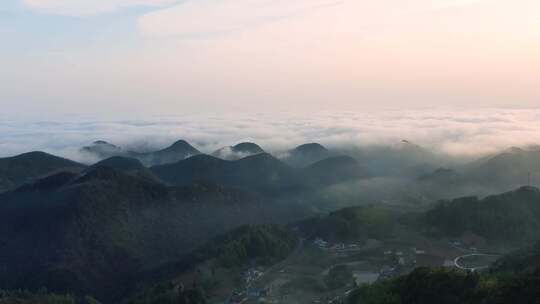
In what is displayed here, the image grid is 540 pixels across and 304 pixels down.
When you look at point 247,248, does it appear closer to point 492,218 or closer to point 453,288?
point 492,218

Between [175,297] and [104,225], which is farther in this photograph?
[104,225]

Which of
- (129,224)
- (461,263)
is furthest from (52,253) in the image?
(461,263)

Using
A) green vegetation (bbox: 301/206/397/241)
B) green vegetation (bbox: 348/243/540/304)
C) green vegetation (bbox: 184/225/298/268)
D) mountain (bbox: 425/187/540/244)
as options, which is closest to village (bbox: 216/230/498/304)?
green vegetation (bbox: 301/206/397/241)

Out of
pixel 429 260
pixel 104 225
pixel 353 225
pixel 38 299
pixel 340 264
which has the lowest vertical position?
pixel 38 299

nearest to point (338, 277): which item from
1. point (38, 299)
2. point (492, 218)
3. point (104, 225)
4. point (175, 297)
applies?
point (175, 297)

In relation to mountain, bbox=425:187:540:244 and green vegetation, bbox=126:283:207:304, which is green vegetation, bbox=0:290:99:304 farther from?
mountain, bbox=425:187:540:244

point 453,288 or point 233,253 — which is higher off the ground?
point 453,288

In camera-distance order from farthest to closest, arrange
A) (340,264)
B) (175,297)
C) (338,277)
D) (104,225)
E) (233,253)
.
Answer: (104,225), (233,253), (340,264), (338,277), (175,297)

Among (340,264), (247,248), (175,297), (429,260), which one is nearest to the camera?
(175,297)
